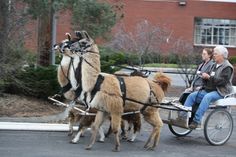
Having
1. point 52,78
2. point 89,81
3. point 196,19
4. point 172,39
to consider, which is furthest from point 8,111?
point 196,19

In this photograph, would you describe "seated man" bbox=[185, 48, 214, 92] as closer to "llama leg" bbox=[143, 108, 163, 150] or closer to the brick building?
"llama leg" bbox=[143, 108, 163, 150]

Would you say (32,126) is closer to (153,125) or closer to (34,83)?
(153,125)

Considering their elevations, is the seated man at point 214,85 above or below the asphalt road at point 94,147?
above

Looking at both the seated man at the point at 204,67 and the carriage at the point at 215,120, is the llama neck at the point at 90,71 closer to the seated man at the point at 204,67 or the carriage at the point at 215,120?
the carriage at the point at 215,120

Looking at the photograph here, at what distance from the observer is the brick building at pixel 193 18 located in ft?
170

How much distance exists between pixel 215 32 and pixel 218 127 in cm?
4455

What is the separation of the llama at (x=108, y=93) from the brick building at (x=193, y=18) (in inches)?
1514

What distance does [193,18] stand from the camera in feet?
176

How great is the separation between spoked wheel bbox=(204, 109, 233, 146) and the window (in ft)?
142

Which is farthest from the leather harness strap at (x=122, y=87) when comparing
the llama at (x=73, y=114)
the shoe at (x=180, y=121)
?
the shoe at (x=180, y=121)

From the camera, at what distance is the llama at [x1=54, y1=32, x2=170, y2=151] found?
10492 millimetres

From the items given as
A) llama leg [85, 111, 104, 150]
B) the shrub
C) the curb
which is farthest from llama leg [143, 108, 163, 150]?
the shrub

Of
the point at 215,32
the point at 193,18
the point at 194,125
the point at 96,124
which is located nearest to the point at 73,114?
the point at 96,124

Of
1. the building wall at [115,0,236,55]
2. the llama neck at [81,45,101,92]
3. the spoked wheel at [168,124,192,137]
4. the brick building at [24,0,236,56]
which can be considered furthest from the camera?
the brick building at [24,0,236,56]
